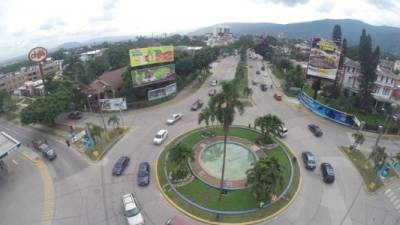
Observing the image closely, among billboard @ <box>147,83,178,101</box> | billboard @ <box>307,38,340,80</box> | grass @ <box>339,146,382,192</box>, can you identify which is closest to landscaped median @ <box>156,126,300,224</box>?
grass @ <box>339,146,382,192</box>

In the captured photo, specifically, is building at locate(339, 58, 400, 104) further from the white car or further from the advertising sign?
the advertising sign

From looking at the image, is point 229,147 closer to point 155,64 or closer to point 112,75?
point 155,64

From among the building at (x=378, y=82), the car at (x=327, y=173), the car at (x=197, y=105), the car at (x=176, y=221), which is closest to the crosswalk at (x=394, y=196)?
the car at (x=327, y=173)

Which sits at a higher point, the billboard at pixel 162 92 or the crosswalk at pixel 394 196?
the billboard at pixel 162 92

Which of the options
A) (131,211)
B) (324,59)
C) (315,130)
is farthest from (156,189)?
(324,59)

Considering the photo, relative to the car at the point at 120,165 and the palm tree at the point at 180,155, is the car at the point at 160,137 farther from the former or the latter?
the palm tree at the point at 180,155
